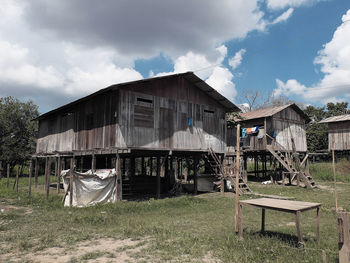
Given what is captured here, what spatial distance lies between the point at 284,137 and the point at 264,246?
20698mm

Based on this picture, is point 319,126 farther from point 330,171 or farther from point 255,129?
point 255,129

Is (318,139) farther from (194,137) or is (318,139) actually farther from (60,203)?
(60,203)

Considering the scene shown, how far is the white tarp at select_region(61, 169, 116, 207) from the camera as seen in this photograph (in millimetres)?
13406

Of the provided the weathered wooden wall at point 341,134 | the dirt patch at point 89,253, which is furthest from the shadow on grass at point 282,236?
the weathered wooden wall at point 341,134

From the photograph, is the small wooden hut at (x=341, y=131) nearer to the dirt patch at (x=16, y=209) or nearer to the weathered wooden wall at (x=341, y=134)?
the weathered wooden wall at (x=341, y=134)

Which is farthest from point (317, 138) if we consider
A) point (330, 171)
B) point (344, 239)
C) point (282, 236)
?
point (344, 239)

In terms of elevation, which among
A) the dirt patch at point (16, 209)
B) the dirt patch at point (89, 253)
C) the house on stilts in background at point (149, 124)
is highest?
the house on stilts in background at point (149, 124)

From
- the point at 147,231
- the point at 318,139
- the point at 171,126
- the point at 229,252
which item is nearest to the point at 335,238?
Answer: the point at 229,252

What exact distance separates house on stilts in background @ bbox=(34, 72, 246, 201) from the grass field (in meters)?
3.97

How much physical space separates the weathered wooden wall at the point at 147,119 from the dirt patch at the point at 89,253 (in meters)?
7.68

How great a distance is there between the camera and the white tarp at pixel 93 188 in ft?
44.0

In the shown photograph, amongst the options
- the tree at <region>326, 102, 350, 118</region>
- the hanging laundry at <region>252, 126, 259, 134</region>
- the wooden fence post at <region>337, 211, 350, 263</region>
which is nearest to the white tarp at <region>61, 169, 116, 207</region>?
the wooden fence post at <region>337, 211, 350, 263</region>

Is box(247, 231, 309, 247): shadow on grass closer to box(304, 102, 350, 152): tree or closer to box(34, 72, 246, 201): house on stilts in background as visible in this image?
box(34, 72, 246, 201): house on stilts in background

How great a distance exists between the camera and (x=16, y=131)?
37156 mm
